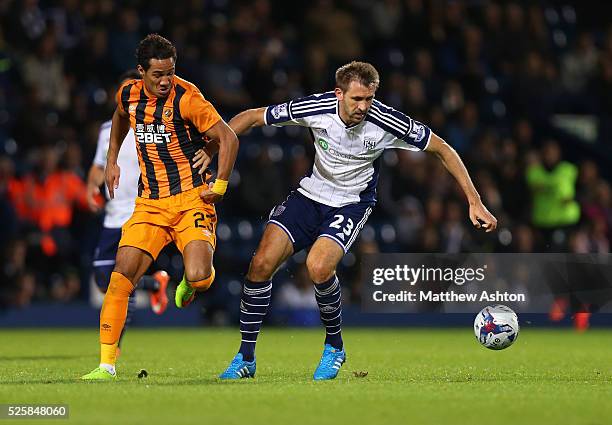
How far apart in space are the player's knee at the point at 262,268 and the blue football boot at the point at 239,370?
0.55m

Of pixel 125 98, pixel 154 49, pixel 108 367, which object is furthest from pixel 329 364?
pixel 154 49

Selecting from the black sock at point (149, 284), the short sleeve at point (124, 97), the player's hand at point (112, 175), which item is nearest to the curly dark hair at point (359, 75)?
the short sleeve at point (124, 97)

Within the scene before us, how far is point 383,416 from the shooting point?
6.64m

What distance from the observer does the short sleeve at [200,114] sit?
8.68 meters

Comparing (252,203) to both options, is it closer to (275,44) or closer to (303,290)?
(303,290)

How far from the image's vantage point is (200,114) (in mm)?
8688

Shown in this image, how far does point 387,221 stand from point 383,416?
11.1m

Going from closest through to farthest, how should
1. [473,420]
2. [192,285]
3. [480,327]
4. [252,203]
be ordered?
[473,420], [192,285], [480,327], [252,203]

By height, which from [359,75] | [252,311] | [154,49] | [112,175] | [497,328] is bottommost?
[497,328]

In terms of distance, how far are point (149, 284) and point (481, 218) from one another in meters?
4.02

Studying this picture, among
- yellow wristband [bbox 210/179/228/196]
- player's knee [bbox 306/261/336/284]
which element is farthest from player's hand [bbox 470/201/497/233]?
yellow wristband [bbox 210/179/228/196]

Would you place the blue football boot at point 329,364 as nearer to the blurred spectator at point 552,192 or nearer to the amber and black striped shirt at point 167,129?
the amber and black striped shirt at point 167,129

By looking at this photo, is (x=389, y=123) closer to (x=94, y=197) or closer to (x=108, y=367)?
(x=108, y=367)

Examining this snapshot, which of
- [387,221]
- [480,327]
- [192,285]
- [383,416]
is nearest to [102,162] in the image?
[192,285]
